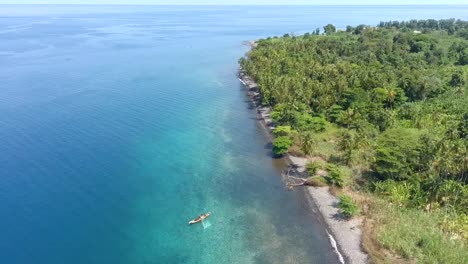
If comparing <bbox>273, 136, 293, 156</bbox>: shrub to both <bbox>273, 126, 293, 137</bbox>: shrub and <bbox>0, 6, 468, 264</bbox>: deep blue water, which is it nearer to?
<bbox>0, 6, 468, 264</bbox>: deep blue water

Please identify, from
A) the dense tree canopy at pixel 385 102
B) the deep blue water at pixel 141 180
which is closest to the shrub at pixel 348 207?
the deep blue water at pixel 141 180

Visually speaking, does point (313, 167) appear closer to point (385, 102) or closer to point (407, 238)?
point (407, 238)

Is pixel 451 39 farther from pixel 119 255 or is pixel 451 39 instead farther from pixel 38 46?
pixel 38 46

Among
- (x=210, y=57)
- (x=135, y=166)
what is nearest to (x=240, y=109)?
(x=135, y=166)

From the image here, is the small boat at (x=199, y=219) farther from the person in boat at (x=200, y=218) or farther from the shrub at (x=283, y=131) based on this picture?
the shrub at (x=283, y=131)

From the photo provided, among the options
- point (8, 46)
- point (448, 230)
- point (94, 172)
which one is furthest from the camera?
point (8, 46)

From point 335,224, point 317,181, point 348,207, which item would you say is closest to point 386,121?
point 317,181
